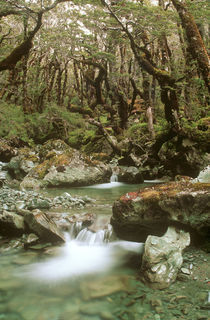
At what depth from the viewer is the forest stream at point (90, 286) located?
10.7 feet

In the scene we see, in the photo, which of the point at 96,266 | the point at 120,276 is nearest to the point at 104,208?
the point at 96,266

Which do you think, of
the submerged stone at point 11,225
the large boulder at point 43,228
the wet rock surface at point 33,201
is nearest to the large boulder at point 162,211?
the large boulder at point 43,228

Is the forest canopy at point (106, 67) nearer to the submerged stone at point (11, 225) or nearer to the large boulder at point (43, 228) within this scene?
the submerged stone at point (11, 225)

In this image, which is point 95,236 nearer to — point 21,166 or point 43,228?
point 43,228

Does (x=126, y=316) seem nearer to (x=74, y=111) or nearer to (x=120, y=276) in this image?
(x=120, y=276)

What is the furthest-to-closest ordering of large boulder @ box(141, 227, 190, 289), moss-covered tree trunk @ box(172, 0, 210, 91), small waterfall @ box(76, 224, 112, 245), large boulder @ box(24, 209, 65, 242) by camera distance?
Result: moss-covered tree trunk @ box(172, 0, 210, 91)
small waterfall @ box(76, 224, 112, 245)
large boulder @ box(24, 209, 65, 242)
large boulder @ box(141, 227, 190, 289)

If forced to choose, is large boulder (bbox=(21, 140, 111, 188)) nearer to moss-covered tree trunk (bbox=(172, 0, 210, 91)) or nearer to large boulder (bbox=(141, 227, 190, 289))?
moss-covered tree trunk (bbox=(172, 0, 210, 91))

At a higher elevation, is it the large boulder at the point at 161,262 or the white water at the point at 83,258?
the large boulder at the point at 161,262

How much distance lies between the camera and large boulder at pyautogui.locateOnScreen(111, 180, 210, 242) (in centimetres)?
445

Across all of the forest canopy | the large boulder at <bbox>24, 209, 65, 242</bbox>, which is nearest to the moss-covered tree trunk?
the forest canopy

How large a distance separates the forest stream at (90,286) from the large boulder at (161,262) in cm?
11

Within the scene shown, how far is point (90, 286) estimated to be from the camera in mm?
4031

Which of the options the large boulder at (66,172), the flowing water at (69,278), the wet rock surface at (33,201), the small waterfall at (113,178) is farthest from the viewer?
the small waterfall at (113,178)

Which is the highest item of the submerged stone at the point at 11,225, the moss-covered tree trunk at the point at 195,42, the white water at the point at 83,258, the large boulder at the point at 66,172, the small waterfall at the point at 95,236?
the moss-covered tree trunk at the point at 195,42
